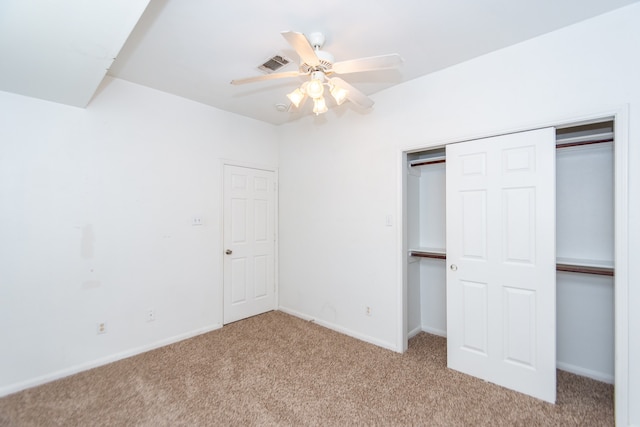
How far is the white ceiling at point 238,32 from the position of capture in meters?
1.66

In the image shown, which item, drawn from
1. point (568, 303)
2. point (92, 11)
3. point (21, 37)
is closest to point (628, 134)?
point (568, 303)

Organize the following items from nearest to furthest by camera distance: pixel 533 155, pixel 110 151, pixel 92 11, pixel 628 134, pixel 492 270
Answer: pixel 92 11, pixel 628 134, pixel 533 155, pixel 492 270, pixel 110 151

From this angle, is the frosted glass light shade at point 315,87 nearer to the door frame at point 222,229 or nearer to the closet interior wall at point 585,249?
the closet interior wall at point 585,249

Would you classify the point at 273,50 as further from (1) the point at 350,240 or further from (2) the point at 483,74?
(1) the point at 350,240

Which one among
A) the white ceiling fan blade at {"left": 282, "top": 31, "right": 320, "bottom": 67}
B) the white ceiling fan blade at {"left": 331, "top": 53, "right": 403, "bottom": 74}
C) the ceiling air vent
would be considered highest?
the ceiling air vent

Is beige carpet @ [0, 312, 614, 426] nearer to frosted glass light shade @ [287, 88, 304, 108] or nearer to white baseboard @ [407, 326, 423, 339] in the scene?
white baseboard @ [407, 326, 423, 339]

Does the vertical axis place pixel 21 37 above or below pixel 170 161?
above

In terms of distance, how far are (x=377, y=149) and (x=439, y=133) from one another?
649mm

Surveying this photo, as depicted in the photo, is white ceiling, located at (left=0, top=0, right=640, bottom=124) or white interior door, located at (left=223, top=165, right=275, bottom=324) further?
white interior door, located at (left=223, top=165, right=275, bottom=324)

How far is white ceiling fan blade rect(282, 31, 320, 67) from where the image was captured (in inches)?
60.2

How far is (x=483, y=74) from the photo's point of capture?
246cm

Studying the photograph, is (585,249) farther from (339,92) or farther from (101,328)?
(101,328)

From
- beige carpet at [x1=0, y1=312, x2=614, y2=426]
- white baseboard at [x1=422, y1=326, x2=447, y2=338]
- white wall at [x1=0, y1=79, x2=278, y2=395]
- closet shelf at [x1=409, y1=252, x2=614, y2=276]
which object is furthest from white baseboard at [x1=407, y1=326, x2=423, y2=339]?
white wall at [x1=0, y1=79, x2=278, y2=395]

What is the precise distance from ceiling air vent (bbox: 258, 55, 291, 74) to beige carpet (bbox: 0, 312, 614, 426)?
2643 mm
